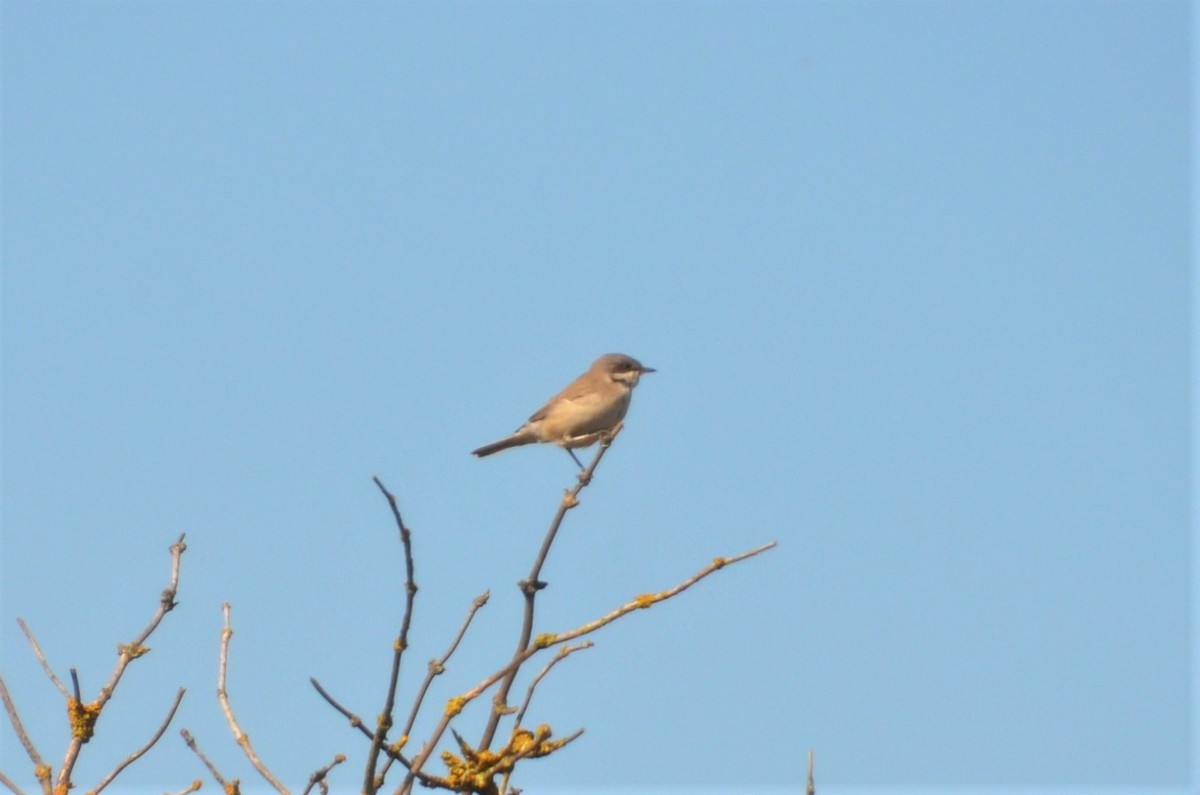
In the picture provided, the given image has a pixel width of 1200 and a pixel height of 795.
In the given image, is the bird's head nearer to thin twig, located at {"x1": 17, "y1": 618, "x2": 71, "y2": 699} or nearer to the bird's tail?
the bird's tail

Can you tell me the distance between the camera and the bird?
10.3 m

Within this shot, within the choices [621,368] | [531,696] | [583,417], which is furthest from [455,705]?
[621,368]

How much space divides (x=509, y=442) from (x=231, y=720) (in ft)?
24.4

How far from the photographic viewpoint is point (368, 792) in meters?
2.97

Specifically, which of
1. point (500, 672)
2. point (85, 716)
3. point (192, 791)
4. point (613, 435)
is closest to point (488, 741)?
point (500, 672)

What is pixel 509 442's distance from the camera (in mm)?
10906

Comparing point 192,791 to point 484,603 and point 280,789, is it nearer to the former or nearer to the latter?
point 280,789

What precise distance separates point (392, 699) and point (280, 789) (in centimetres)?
29

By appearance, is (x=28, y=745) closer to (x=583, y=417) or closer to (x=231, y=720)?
(x=231, y=720)

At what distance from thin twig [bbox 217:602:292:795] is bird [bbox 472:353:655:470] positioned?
6.30 m

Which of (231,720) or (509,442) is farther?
(509,442)

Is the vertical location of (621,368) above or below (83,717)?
above

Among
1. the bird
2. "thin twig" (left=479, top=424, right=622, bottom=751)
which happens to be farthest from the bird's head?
"thin twig" (left=479, top=424, right=622, bottom=751)

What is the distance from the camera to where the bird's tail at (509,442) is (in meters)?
10.8
